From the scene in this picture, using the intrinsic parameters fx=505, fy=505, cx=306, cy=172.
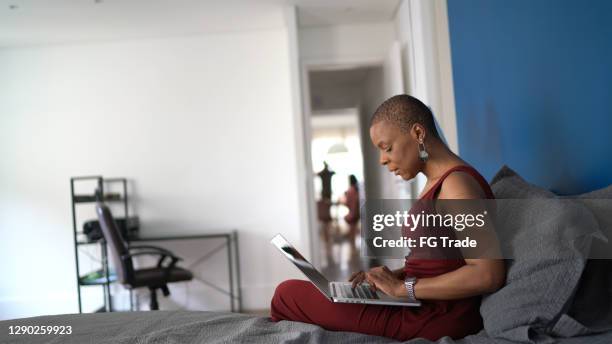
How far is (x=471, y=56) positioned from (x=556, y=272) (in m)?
1.84

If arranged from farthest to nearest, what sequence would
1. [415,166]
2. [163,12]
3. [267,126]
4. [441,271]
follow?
[267,126]
[163,12]
[415,166]
[441,271]

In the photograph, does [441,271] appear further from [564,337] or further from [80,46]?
[80,46]

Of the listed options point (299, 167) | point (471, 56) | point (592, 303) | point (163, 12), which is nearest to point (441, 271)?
point (592, 303)

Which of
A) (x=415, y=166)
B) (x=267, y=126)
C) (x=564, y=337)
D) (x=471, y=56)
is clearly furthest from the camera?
(x=267, y=126)

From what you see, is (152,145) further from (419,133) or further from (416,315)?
(416,315)

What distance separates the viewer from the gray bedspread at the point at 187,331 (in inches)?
46.9

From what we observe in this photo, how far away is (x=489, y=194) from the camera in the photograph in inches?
49.1

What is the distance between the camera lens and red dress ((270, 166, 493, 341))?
1219mm

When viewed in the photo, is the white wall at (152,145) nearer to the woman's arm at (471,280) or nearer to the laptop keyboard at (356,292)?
the laptop keyboard at (356,292)

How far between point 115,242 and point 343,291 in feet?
9.22

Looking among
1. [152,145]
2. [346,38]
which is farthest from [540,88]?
[152,145]

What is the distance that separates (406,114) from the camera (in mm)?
1318

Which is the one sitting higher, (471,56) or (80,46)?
(80,46)

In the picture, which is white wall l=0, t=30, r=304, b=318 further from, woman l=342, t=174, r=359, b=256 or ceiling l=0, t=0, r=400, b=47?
woman l=342, t=174, r=359, b=256
